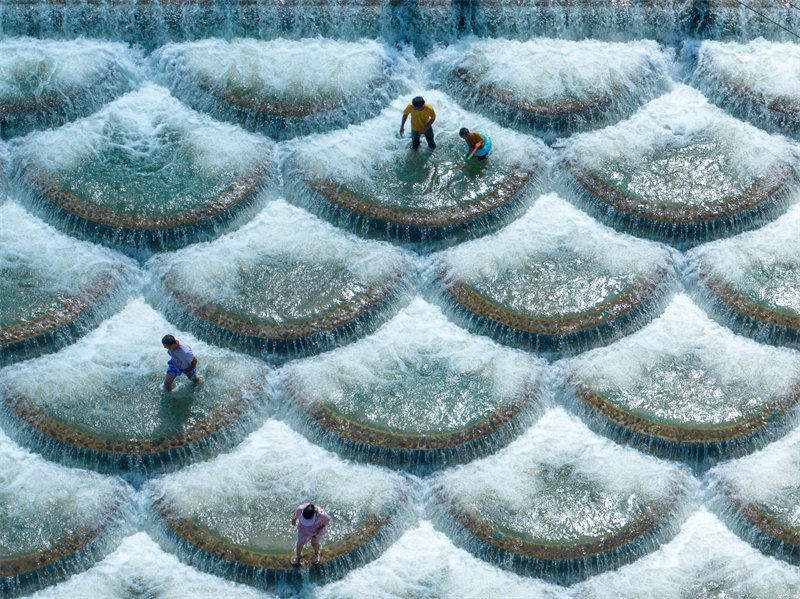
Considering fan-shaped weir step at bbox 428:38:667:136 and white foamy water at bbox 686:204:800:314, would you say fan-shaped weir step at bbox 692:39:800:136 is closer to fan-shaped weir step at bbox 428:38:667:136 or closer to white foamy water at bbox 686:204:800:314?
fan-shaped weir step at bbox 428:38:667:136

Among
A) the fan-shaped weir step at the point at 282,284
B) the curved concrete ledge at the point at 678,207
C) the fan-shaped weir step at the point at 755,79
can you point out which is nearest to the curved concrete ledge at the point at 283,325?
the fan-shaped weir step at the point at 282,284

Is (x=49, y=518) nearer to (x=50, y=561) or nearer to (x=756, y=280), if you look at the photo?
(x=50, y=561)

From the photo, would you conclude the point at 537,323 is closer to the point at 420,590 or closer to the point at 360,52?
the point at 420,590

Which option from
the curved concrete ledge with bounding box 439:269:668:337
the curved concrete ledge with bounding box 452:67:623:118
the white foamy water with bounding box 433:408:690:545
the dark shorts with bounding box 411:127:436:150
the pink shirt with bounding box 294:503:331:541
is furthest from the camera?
the curved concrete ledge with bounding box 452:67:623:118

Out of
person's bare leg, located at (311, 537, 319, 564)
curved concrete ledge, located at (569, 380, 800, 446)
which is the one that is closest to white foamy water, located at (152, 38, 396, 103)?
curved concrete ledge, located at (569, 380, 800, 446)

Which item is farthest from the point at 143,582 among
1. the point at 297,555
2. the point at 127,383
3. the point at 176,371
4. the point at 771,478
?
the point at 771,478
